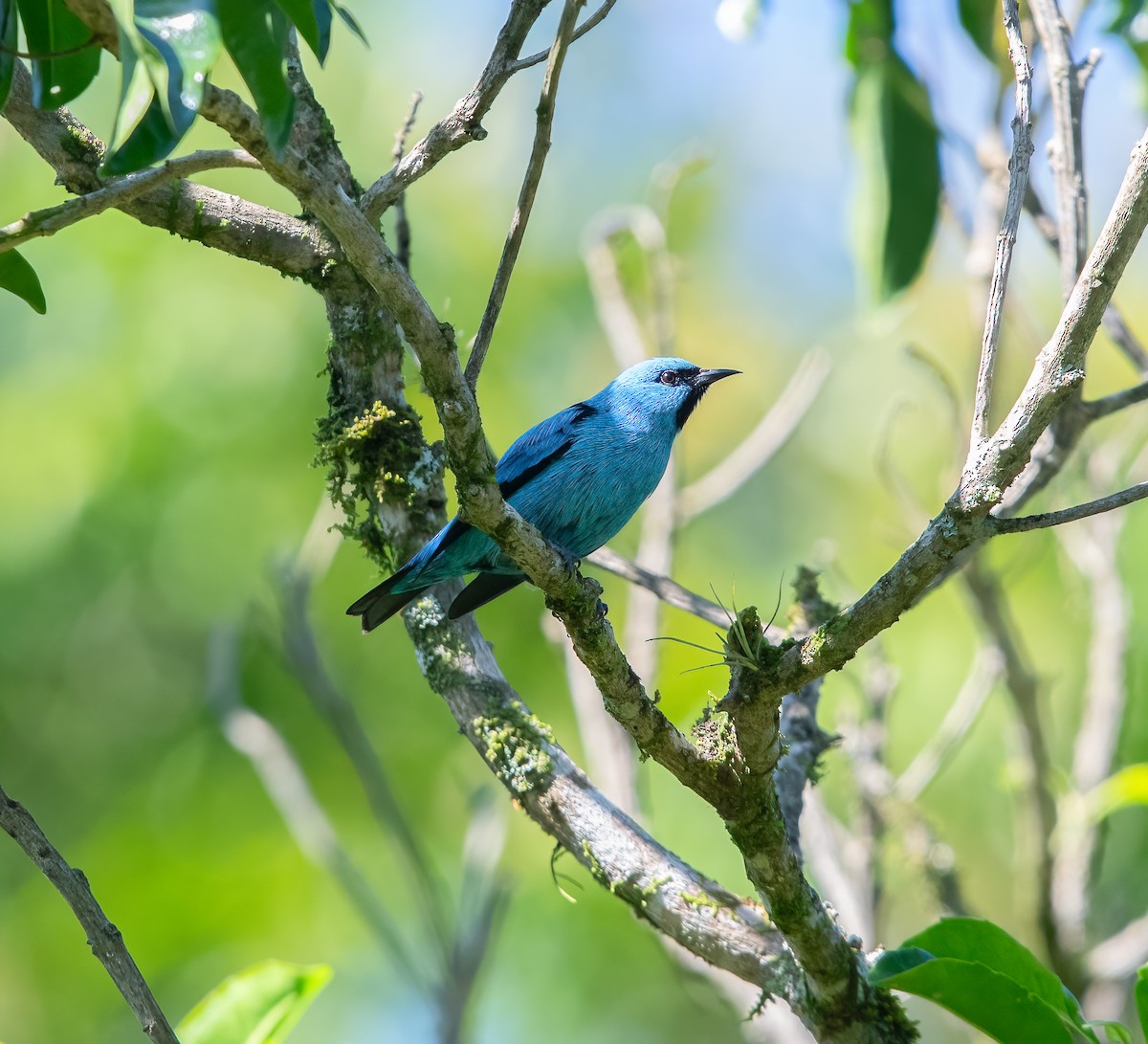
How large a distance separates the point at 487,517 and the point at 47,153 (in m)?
1.71

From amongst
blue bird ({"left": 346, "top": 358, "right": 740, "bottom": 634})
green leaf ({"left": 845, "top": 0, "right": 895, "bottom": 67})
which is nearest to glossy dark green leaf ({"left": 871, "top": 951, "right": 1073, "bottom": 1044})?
blue bird ({"left": 346, "top": 358, "right": 740, "bottom": 634})

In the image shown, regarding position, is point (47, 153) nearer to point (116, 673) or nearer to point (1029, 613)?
point (116, 673)

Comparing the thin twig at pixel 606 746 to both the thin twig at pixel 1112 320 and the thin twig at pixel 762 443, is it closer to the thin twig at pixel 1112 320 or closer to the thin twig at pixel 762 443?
the thin twig at pixel 762 443

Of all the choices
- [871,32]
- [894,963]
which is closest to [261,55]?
[894,963]

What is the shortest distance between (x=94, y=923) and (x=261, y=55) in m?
1.84

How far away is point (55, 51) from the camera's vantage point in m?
2.36

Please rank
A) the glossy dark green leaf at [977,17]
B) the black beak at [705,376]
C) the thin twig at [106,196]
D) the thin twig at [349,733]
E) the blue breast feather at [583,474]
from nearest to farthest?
the thin twig at [106,196] → the thin twig at [349,733] → the blue breast feather at [583,474] → the glossy dark green leaf at [977,17] → the black beak at [705,376]

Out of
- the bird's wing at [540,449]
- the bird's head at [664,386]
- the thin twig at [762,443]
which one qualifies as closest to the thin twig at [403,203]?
the bird's wing at [540,449]

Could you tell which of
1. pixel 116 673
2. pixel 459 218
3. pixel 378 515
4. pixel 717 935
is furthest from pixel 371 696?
pixel 717 935

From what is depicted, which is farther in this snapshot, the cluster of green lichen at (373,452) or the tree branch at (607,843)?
the cluster of green lichen at (373,452)

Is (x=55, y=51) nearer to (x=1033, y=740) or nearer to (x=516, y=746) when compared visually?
(x=516, y=746)

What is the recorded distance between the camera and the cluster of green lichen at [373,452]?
12.0 feet

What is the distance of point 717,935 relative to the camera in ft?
11.0

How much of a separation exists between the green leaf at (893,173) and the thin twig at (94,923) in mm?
3588
